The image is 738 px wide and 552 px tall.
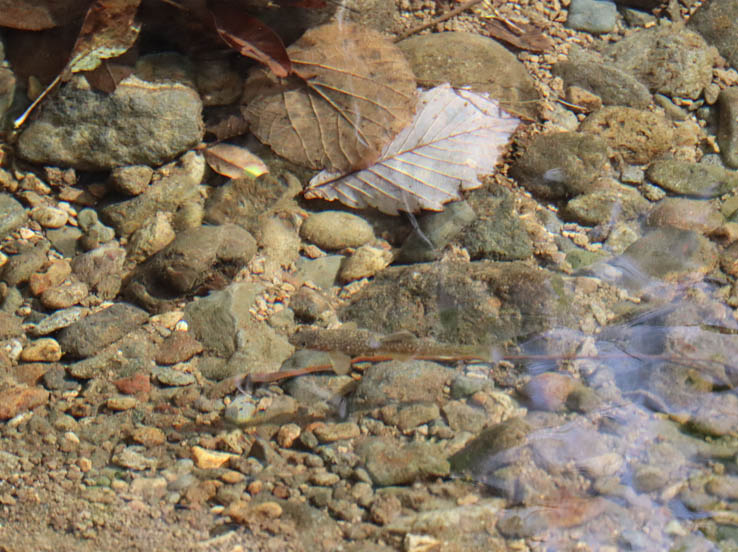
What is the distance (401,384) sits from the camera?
6.21 ft

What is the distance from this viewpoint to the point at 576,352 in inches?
76.9

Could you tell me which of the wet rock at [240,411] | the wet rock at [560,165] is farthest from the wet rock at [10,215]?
the wet rock at [560,165]

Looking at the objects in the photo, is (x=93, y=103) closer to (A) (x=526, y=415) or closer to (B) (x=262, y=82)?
(B) (x=262, y=82)

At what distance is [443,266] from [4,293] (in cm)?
134

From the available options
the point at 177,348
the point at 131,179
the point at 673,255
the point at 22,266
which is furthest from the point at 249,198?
the point at 673,255

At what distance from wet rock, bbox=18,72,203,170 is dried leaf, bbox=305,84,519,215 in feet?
1.79

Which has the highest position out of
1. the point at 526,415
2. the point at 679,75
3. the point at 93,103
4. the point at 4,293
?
the point at 679,75

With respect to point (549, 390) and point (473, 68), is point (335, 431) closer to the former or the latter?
point (549, 390)

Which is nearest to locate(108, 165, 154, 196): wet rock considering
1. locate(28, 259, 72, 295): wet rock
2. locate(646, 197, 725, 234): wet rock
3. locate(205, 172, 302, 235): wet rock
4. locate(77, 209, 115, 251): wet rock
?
locate(77, 209, 115, 251): wet rock

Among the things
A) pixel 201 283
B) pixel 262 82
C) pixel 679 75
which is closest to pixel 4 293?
pixel 201 283

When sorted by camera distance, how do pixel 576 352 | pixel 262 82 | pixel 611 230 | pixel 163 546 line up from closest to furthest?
pixel 163 546 < pixel 576 352 < pixel 611 230 < pixel 262 82

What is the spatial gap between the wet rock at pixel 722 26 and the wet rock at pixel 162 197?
2.13 meters

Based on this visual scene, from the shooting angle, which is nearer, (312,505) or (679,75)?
(312,505)

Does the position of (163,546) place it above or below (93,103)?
below
